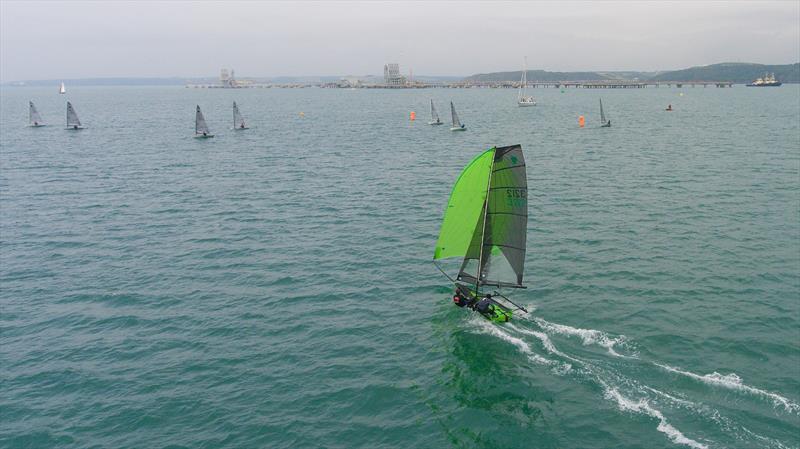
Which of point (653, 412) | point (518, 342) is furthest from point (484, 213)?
point (653, 412)

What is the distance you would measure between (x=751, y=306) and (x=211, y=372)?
102 ft

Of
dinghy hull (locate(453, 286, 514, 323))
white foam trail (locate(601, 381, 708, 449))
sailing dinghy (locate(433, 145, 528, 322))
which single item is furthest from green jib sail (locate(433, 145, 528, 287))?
white foam trail (locate(601, 381, 708, 449))

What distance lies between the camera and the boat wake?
21562 mm

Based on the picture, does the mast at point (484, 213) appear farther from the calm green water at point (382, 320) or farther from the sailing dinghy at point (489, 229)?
the calm green water at point (382, 320)

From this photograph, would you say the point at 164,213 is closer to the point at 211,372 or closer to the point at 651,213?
the point at 211,372

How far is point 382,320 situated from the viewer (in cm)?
3148

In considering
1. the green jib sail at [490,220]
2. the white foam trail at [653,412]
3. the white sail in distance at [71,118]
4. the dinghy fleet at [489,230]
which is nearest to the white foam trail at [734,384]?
the white foam trail at [653,412]

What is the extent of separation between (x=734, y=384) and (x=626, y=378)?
4.77m

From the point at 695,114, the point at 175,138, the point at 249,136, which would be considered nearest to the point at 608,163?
the point at 249,136

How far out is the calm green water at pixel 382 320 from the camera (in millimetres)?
22719

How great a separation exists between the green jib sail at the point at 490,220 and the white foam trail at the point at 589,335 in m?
3.31

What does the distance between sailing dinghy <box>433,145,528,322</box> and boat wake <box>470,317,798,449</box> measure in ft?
6.33

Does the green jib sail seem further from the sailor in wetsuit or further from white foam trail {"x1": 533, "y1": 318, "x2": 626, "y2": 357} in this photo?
white foam trail {"x1": 533, "y1": 318, "x2": 626, "y2": 357}

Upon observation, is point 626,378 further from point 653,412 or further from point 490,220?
point 490,220
